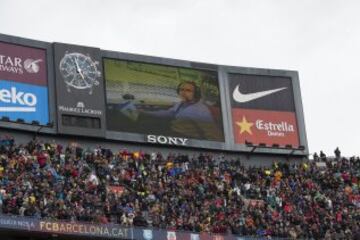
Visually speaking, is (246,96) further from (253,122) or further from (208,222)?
(208,222)

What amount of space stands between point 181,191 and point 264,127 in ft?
33.8

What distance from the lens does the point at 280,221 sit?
1997 inches

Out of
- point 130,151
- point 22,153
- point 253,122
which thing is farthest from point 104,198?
point 253,122

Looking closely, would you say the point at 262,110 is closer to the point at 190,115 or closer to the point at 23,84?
the point at 190,115

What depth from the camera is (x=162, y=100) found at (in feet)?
186

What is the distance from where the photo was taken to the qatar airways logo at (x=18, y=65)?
2045 inches

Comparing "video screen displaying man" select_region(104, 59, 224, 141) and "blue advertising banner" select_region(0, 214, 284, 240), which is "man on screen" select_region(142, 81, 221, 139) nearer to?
"video screen displaying man" select_region(104, 59, 224, 141)

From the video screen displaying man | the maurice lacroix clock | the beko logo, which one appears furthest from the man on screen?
the beko logo

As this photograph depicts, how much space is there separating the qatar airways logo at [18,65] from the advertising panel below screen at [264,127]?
38.2ft

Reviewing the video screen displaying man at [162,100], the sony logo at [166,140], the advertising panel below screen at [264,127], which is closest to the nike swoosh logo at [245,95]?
the advertising panel below screen at [264,127]

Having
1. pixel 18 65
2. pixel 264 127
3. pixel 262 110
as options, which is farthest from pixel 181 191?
pixel 262 110

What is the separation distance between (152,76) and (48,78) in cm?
613

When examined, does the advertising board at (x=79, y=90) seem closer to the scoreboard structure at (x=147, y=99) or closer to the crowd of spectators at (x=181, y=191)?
the scoreboard structure at (x=147, y=99)

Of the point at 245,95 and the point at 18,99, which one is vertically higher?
the point at 245,95
